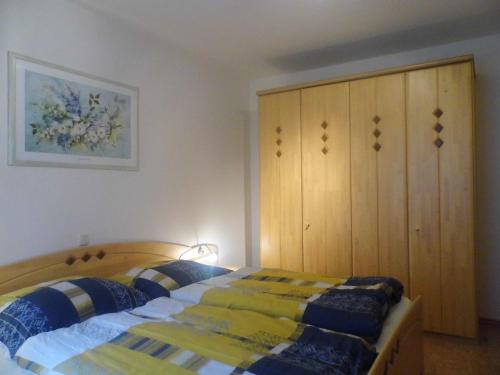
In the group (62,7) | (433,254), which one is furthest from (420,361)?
(62,7)

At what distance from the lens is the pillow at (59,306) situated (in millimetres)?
1713

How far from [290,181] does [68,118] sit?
1.98 m

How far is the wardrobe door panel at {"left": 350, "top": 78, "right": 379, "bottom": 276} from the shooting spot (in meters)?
3.22

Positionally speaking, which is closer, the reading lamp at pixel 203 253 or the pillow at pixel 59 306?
the pillow at pixel 59 306

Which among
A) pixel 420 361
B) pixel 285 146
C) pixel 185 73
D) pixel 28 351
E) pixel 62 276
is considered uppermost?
pixel 185 73

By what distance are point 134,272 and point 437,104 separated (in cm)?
261

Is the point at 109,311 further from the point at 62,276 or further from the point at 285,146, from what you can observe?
the point at 285,146

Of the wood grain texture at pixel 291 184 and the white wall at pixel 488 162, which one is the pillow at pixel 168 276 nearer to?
the wood grain texture at pixel 291 184

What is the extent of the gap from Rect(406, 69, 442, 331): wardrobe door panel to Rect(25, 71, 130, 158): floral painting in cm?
227

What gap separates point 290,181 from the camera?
3598 mm

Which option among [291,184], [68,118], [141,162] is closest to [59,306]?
[68,118]

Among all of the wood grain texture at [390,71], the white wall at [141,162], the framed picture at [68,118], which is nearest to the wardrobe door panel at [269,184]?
the wood grain texture at [390,71]

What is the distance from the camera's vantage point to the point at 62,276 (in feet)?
7.64

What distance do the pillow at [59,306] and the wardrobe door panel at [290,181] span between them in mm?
1729
